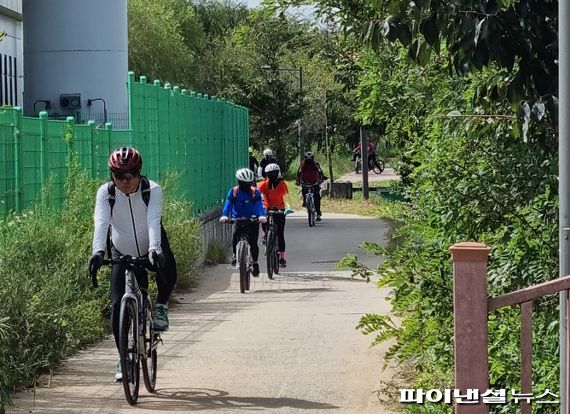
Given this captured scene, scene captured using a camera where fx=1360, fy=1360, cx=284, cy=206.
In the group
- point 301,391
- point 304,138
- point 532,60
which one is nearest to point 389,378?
point 301,391

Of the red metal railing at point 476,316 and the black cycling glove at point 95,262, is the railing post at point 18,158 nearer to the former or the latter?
the black cycling glove at point 95,262

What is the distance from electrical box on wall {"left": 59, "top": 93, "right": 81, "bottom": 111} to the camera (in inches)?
1249

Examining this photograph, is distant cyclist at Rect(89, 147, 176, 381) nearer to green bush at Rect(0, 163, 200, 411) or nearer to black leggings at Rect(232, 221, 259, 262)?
green bush at Rect(0, 163, 200, 411)

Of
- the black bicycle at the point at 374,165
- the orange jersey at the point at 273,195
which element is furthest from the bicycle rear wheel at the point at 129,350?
the black bicycle at the point at 374,165

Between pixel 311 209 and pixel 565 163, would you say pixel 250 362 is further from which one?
pixel 311 209

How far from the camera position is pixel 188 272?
17.7 metres

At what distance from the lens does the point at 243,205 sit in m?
18.3

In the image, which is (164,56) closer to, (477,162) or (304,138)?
(304,138)

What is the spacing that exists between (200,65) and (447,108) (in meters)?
57.4

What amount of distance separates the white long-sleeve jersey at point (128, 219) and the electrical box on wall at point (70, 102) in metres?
22.9

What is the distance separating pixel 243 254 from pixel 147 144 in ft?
6.95

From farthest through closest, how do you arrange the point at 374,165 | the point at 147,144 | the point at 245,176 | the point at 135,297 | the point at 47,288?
the point at 374,165 < the point at 147,144 < the point at 245,176 < the point at 47,288 < the point at 135,297

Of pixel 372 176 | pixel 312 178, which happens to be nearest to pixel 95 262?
pixel 312 178

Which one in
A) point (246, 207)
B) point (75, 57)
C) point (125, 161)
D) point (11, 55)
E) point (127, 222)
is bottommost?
point (246, 207)
